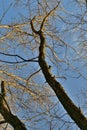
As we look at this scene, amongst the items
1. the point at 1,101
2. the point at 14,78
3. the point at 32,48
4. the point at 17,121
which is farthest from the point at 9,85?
the point at 17,121

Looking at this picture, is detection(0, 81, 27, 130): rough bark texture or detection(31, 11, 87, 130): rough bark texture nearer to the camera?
detection(31, 11, 87, 130): rough bark texture

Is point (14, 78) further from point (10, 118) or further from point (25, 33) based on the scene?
point (10, 118)

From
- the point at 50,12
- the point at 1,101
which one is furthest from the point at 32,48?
the point at 1,101

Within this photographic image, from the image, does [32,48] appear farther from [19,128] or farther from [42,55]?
[19,128]

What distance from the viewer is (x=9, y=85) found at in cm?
688

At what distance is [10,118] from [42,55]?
1.06 metres

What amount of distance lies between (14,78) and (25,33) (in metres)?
0.92

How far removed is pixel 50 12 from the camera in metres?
6.32

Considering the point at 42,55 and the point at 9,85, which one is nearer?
the point at 42,55

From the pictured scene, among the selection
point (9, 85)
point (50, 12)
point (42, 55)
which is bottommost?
point (9, 85)

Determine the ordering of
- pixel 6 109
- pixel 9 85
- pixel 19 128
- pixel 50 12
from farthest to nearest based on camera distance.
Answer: pixel 9 85, pixel 50 12, pixel 6 109, pixel 19 128

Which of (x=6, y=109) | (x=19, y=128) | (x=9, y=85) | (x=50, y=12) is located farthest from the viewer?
(x=9, y=85)

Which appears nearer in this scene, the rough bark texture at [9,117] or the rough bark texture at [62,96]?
the rough bark texture at [62,96]

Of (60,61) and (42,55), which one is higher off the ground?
(42,55)
